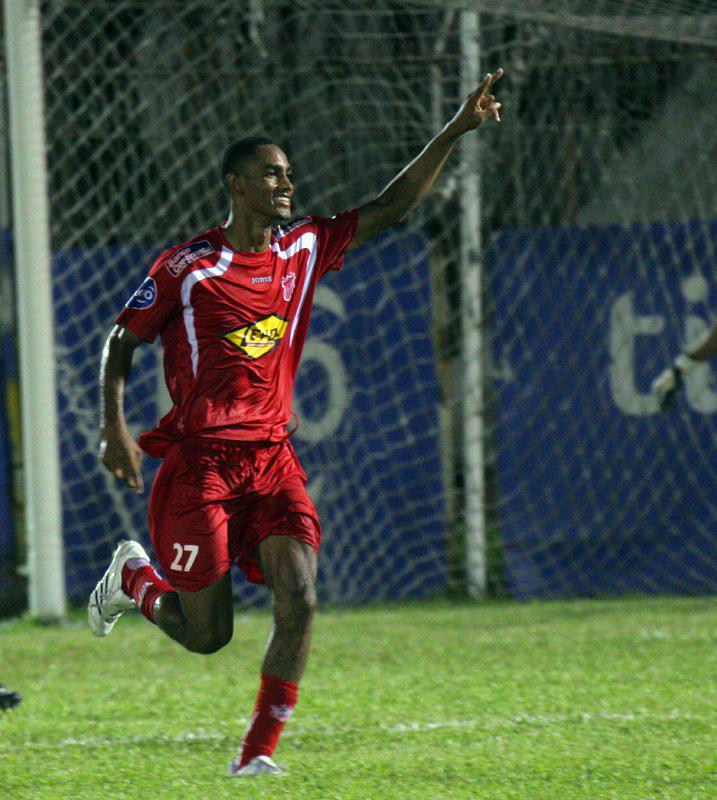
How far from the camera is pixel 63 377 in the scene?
310 inches

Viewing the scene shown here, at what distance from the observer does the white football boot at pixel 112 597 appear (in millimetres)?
4719

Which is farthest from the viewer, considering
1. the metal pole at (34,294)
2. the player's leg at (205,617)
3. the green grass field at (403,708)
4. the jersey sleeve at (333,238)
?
the metal pole at (34,294)

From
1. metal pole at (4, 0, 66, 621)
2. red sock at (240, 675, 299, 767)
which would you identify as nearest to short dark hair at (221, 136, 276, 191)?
red sock at (240, 675, 299, 767)

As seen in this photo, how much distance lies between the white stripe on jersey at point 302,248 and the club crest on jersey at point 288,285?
0.04 metres

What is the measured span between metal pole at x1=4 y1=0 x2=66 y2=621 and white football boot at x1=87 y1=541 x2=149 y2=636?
2.67 metres

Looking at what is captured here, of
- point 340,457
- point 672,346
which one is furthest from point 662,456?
point 340,457

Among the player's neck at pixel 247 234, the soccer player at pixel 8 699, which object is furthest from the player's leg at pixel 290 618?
the soccer player at pixel 8 699

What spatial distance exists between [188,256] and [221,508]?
74 cm

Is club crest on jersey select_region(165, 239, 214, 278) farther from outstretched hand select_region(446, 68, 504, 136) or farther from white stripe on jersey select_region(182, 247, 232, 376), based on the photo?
outstretched hand select_region(446, 68, 504, 136)

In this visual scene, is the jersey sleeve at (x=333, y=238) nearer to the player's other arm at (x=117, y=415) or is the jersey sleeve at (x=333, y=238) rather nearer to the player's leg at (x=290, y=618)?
the player's other arm at (x=117, y=415)

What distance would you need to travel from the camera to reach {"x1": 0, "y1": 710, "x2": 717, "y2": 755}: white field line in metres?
4.66

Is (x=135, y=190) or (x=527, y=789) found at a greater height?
(x=135, y=190)

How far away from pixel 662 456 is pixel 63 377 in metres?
3.18

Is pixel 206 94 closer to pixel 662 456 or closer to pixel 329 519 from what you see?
pixel 329 519
